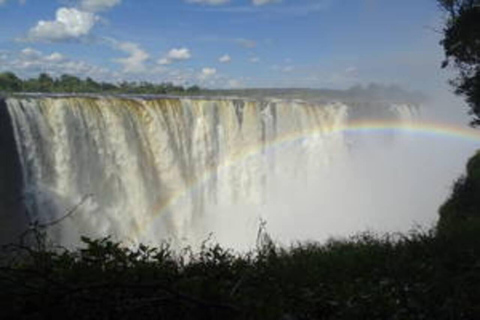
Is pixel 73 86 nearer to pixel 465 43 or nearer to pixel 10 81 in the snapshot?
pixel 10 81

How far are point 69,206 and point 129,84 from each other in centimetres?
2995

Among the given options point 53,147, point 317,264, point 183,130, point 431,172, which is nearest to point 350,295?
point 317,264

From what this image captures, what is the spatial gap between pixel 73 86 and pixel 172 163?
79.7 feet

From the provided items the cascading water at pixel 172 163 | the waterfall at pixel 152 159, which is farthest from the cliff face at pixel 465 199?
the cascading water at pixel 172 163

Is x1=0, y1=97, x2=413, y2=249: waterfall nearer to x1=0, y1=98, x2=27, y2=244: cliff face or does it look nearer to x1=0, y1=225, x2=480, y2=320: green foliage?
x1=0, y1=98, x2=27, y2=244: cliff face

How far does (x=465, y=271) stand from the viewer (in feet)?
15.8

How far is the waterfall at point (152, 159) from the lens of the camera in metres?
18.0

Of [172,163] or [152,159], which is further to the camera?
[172,163]

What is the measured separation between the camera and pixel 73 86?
44.7m

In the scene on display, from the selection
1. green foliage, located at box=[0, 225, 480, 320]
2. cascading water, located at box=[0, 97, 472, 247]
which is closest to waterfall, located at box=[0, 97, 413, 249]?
cascading water, located at box=[0, 97, 472, 247]

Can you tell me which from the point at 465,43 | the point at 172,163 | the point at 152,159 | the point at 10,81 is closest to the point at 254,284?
the point at 465,43

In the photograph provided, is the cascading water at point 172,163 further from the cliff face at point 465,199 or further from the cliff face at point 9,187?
the cliff face at point 465,199

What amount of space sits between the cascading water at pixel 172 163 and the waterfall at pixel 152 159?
0.13ft

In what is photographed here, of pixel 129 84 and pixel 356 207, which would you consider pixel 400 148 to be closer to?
pixel 356 207
